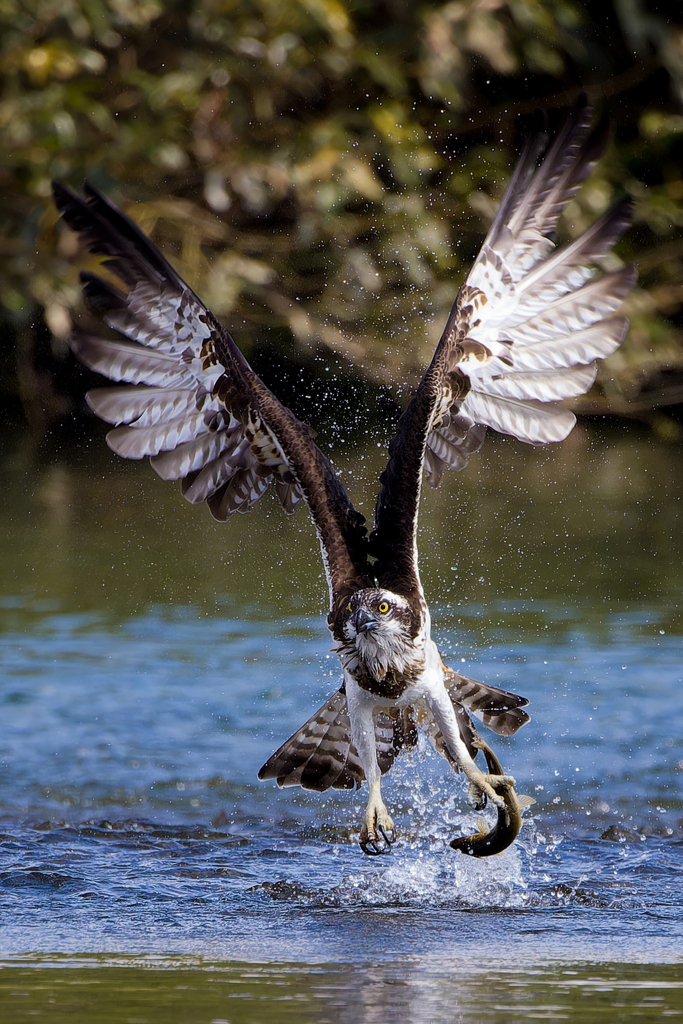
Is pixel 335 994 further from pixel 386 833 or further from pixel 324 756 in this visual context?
pixel 324 756

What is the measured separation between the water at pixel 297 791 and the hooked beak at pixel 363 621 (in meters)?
0.91

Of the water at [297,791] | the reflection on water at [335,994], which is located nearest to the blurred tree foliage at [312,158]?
the water at [297,791]

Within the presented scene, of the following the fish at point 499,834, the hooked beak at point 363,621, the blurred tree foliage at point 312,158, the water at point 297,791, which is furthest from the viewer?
the blurred tree foliage at point 312,158

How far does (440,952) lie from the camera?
14.1 feet

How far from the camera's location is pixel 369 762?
5215mm

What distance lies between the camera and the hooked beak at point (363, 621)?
4.91m

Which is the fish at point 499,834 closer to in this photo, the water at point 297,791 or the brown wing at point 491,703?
the water at point 297,791

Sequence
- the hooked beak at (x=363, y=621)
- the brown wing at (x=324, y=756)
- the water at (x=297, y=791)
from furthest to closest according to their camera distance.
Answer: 1. the brown wing at (x=324, y=756)
2. the hooked beak at (x=363, y=621)
3. the water at (x=297, y=791)

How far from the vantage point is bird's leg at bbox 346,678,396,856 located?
5078mm

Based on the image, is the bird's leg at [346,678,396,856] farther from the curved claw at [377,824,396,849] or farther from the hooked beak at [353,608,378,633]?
the hooked beak at [353,608,378,633]

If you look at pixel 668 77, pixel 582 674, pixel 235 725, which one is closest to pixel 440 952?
pixel 235 725

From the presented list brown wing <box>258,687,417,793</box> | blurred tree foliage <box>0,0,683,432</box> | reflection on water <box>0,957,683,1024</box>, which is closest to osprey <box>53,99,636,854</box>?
brown wing <box>258,687,417,793</box>

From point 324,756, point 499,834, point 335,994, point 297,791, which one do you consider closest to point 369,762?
point 324,756

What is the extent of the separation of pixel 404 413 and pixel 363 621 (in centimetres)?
88
